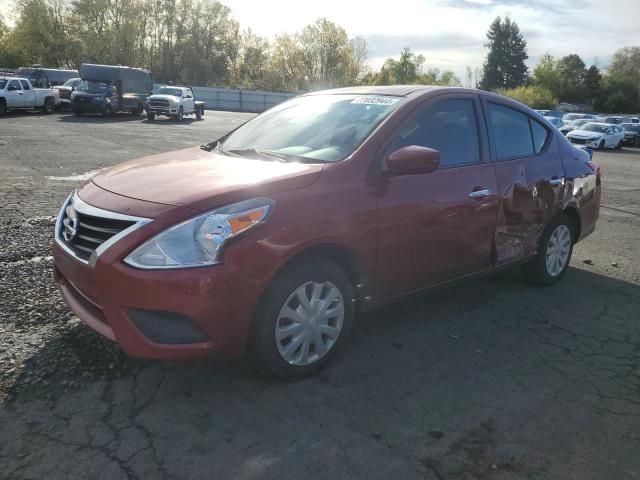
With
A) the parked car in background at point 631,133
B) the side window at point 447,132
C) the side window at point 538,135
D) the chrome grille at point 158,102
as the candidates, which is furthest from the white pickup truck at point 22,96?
the parked car in background at point 631,133

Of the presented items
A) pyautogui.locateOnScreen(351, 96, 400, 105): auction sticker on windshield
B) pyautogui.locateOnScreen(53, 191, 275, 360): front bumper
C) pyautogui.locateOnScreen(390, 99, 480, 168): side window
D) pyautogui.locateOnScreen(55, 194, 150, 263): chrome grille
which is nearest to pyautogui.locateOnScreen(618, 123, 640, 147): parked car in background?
pyautogui.locateOnScreen(390, 99, 480, 168): side window

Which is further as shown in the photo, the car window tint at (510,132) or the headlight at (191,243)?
the car window tint at (510,132)

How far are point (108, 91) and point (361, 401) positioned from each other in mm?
27651

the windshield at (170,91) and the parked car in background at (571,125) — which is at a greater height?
the windshield at (170,91)

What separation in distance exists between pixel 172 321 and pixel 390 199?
150 centimetres

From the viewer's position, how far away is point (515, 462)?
2561 millimetres

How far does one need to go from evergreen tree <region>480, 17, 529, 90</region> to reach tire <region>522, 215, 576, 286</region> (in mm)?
86710

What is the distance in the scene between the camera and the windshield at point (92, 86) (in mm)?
26938

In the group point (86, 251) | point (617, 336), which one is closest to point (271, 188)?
point (86, 251)

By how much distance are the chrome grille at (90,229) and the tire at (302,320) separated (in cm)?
79

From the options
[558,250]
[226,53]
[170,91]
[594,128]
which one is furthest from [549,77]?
[558,250]

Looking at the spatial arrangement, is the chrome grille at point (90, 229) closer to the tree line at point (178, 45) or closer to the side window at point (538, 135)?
the side window at point (538, 135)

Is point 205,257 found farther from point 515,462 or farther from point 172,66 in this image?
point 172,66

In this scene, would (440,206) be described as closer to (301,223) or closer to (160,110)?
(301,223)
